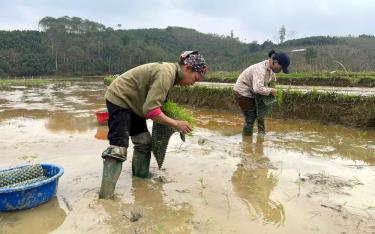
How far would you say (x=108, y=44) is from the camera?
81.1 m

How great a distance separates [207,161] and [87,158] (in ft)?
6.02

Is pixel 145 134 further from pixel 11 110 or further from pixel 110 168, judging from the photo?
pixel 11 110

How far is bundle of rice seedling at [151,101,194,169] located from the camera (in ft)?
15.1

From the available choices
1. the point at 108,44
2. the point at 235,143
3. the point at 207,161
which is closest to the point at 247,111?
the point at 235,143

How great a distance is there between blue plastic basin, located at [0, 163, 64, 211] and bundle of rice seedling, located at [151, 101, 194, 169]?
120 cm

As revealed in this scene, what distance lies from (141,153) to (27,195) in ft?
4.92

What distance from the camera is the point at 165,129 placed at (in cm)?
472

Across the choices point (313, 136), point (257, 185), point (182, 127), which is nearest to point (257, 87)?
point (313, 136)

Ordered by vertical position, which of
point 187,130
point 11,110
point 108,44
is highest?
point 108,44

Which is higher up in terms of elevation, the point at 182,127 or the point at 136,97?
the point at 136,97

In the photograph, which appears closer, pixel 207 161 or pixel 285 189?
pixel 285 189

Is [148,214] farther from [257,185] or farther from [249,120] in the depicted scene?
[249,120]

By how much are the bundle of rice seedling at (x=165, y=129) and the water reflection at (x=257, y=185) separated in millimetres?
942

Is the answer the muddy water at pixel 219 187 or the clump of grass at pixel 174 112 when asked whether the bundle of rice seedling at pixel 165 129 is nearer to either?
the clump of grass at pixel 174 112
